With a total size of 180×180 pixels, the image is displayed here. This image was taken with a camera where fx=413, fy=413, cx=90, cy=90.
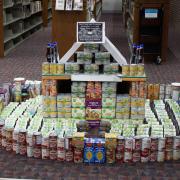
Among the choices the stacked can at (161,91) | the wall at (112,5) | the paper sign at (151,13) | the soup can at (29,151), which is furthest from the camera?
the wall at (112,5)

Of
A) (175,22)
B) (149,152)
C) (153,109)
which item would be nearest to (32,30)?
(175,22)

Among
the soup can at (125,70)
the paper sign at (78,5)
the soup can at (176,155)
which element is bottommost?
the soup can at (176,155)

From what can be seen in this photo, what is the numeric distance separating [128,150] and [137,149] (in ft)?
0.33

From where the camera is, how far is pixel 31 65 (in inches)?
383

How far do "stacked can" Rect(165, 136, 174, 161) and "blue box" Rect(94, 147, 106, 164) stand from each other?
0.70 meters

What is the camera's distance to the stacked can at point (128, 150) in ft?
14.8

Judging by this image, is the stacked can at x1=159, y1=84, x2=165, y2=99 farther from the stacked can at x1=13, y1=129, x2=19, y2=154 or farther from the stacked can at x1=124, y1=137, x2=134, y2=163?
the stacked can at x1=13, y1=129, x2=19, y2=154

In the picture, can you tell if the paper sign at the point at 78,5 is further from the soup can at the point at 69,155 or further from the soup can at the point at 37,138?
the soup can at the point at 69,155

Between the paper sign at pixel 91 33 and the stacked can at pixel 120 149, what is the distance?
3.98ft

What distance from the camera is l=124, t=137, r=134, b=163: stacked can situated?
4508 millimetres

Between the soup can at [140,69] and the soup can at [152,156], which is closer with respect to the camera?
the soup can at [152,156]

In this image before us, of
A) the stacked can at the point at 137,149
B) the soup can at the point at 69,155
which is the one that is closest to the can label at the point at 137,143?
the stacked can at the point at 137,149

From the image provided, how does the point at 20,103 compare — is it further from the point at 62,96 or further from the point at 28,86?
the point at 62,96

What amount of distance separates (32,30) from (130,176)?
12313 mm
